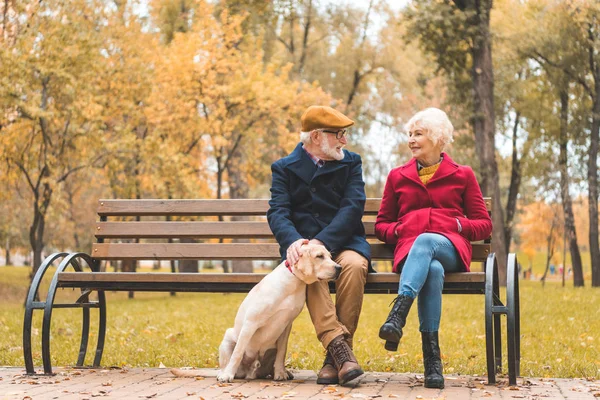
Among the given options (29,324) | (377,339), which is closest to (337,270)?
(29,324)

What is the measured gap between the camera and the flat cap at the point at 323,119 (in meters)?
5.40

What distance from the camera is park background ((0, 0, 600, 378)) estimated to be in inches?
410

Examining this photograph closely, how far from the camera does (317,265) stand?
489cm

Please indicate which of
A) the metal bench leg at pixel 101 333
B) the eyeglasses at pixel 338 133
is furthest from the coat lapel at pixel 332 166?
the metal bench leg at pixel 101 333

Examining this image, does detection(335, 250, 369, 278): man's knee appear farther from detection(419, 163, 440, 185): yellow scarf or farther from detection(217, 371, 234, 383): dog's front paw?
detection(217, 371, 234, 383): dog's front paw

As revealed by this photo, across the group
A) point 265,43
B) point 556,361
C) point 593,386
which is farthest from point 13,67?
point 265,43

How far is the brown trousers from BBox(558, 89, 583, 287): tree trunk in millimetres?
21545

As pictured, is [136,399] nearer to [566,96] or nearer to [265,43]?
[566,96]

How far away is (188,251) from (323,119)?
5.25 ft

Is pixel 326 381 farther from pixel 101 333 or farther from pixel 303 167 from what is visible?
pixel 101 333

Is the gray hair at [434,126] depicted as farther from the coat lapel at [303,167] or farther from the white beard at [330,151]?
the coat lapel at [303,167]

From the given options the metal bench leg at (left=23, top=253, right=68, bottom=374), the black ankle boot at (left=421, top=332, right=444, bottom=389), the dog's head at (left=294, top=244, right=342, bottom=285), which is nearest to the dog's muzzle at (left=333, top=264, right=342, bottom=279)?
the dog's head at (left=294, top=244, right=342, bottom=285)

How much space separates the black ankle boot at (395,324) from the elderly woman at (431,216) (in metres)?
0.23

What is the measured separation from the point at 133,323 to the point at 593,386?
27.3 ft
